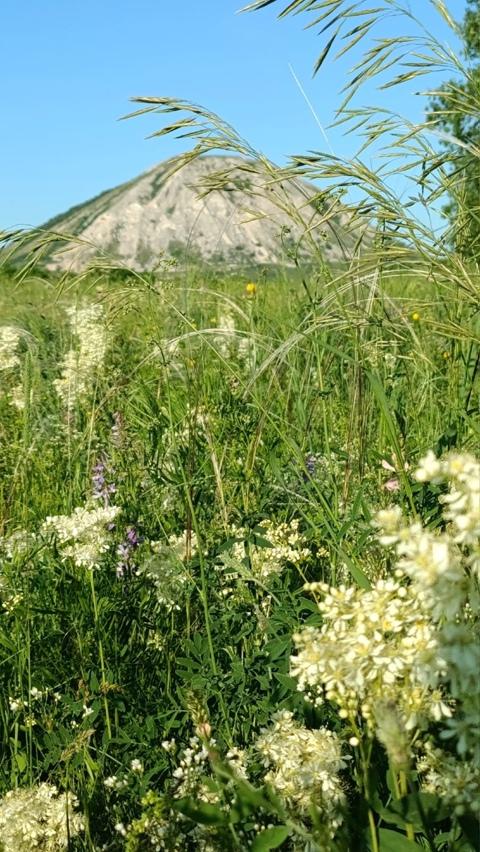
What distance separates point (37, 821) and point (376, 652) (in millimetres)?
999

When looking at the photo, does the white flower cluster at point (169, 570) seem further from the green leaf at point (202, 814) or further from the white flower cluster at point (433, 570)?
the white flower cluster at point (433, 570)

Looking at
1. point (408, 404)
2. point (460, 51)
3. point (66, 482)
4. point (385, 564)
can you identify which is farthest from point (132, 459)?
point (460, 51)

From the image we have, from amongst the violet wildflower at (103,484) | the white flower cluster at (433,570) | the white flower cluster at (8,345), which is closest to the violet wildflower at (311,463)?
the violet wildflower at (103,484)

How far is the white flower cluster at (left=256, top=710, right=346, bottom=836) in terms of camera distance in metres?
1.51

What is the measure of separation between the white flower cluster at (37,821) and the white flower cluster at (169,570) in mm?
539

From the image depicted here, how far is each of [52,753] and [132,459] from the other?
3.61ft

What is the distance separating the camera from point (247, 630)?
212 centimetres

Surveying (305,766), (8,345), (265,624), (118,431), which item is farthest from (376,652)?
(8,345)

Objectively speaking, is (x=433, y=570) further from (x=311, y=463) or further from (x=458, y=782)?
(x=311, y=463)

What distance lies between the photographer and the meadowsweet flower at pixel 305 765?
1.51 meters

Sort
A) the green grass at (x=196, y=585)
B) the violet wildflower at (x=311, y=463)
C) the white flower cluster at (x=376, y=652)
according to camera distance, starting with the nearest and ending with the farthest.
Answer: the white flower cluster at (x=376, y=652), the green grass at (x=196, y=585), the violet wildflower at (x=311, y=463)

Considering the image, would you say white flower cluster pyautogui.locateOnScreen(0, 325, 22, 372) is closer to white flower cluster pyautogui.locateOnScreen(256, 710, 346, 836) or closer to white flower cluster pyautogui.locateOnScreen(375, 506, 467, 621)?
white flower cluster pyautogui.locateOnScreen(256, 710, 346, 836)

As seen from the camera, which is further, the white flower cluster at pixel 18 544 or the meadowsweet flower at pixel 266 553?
the white flower cluster at pixel 18 544

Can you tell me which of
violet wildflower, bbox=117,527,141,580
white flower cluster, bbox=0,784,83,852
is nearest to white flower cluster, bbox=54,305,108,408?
violet wildflower, bbox=117,527,141,580
